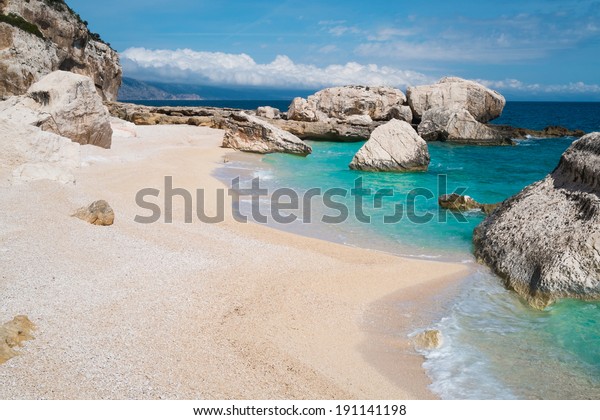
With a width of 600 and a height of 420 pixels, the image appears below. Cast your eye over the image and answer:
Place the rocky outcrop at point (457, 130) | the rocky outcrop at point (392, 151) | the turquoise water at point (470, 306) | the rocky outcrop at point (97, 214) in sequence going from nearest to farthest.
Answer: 1. the turquoise water at point (470, 306)
2. the rocky outcrop at point (97, 214)
3. the rocky outcrop at point (392, 151)
4. the rocky outcrop at point (457, 130)

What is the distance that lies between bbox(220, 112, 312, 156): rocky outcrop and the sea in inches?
30.0

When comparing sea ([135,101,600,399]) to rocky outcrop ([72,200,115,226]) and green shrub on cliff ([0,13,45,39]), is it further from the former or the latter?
green shrub on cliff ([0,13,45,39])

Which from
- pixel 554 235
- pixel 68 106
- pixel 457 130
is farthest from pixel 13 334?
pixel 457 130

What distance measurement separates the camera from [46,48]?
4344 cm

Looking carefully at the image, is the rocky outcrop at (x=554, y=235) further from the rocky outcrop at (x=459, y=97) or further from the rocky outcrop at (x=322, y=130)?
the rocky outcrop at (x=459, y=97)

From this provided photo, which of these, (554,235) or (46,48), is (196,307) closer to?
(554,235)

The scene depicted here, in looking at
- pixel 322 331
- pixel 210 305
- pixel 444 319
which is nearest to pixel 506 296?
pixel 444 319

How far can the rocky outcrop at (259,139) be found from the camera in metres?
33.0

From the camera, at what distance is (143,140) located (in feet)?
102

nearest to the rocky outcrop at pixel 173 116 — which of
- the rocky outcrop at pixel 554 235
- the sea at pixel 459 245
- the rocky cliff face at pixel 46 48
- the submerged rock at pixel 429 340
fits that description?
the rocky cliff face at pixel 46 48

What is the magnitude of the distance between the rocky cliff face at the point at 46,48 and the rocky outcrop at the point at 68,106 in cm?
1974

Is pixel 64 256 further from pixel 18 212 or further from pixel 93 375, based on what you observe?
pixel 93 375

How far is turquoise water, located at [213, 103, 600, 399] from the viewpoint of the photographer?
6996mm

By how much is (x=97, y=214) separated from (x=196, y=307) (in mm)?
5273
